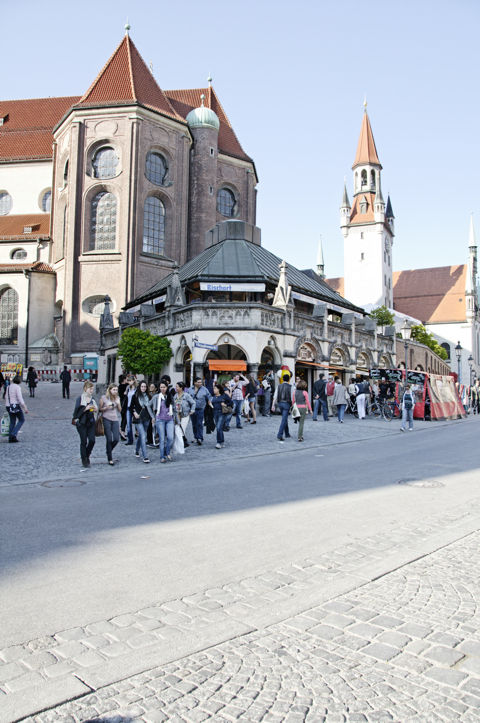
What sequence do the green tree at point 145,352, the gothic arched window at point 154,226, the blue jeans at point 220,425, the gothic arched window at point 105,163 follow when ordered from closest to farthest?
the blue jeans at point 220,425 → the green tree at point 145,352 → the gothic arched window at point 105,163 → the gothic arched window at point 154,226

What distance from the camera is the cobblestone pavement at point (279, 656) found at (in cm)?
269

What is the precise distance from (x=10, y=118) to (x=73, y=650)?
208 feet

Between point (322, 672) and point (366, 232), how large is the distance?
288 ft

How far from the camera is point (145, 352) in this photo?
27.8 metres

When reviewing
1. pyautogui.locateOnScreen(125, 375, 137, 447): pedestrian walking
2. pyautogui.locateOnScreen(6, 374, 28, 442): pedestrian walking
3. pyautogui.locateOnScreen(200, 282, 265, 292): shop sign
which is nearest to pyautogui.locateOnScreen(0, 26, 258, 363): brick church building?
pyautogui.locateOnScreen(200, 282, 265, 292): shop sign

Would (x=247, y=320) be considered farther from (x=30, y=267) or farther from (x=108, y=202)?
(x=30, y=267)

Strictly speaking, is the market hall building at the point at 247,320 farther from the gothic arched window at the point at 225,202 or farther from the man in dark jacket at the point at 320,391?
the gothic arched window at the point at 225,202

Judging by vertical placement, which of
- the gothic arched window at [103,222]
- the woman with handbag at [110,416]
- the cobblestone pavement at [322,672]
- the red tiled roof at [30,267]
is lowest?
the cobblestone pavement at [322,672]

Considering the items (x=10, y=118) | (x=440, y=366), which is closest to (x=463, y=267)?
(x=440, y=366)

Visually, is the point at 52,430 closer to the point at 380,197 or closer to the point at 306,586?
the point at 306,586

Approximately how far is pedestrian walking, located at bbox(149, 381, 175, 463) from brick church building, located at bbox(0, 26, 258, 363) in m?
30.1

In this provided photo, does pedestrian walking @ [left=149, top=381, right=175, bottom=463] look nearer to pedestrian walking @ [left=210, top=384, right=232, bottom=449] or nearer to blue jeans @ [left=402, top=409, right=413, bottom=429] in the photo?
pedestrian walking @ [left=210, top=384, right=232, bottom=449]

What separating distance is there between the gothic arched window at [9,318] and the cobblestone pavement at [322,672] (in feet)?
147

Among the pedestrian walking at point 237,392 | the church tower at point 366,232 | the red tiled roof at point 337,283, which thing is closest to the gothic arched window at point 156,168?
the pedestrian walking at point 237,392
